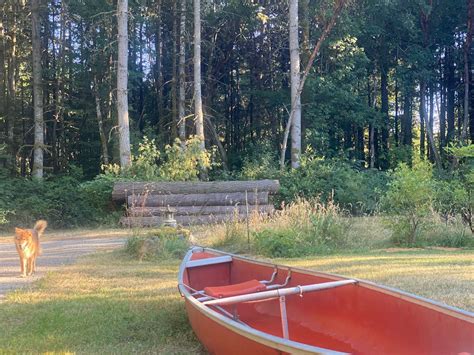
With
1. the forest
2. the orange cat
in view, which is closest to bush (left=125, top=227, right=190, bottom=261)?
the orange cat

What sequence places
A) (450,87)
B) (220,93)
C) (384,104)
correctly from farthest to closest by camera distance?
(450,87) → (220,93) → (384,104)

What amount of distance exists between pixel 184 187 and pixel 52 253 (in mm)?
6092

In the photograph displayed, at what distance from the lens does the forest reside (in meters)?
18.3

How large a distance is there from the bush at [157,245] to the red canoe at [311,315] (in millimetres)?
3169

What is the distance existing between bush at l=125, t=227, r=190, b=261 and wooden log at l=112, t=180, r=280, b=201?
5.73 m

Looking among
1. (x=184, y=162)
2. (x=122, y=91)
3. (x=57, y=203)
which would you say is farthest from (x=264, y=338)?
(x=122, y=91)

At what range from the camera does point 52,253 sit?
1031 centimetres

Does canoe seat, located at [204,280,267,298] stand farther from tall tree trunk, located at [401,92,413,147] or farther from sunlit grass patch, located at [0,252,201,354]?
tall tree trunk, located at [401,92,413,147]

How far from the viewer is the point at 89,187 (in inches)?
676

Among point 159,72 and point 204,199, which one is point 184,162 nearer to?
point 204,199

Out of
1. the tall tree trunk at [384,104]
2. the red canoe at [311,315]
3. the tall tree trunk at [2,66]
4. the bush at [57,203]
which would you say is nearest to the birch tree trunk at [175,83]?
the tall tree trunk at [2,66]

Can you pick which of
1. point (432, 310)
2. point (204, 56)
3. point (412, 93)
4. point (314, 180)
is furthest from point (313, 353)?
point (412, 93)

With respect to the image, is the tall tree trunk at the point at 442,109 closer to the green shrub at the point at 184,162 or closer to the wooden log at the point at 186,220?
the green shrub at the point at 184,162

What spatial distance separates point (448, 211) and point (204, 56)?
2172cm
